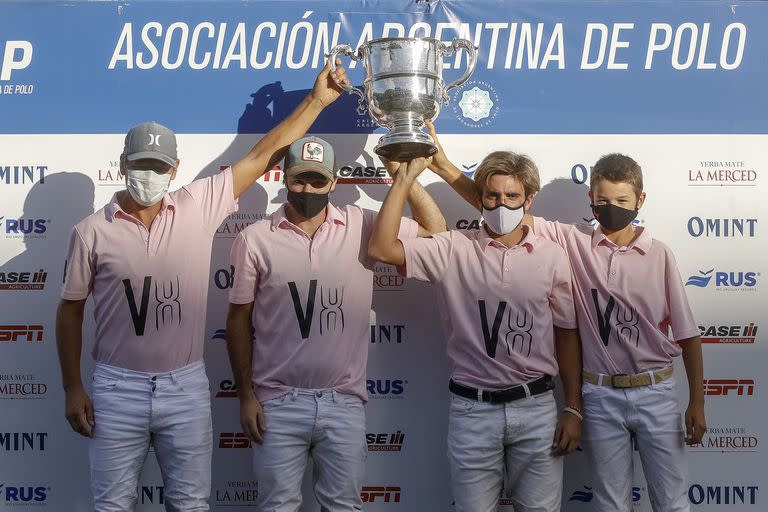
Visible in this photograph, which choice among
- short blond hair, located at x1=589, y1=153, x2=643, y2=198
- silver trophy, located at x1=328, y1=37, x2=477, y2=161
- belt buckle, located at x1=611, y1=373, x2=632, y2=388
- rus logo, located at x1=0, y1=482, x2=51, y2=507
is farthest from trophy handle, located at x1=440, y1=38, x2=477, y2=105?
rus logo, located at x1=0, y1=482, x2=51, y2=507

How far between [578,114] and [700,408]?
162 cm

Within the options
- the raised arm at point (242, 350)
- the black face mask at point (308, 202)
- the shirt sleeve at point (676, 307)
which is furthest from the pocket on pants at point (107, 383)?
the shirt sleeve at point (676, 307)

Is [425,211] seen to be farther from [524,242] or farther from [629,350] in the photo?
[629,350]

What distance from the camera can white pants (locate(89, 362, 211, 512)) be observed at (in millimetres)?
3459

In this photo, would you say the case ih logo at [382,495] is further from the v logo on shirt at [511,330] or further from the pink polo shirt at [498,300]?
the v logo on shirt at [511,330]

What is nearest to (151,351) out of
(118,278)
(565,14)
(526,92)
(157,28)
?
(118,278)

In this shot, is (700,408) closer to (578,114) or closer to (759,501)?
(759,501)

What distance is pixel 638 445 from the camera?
142 inches

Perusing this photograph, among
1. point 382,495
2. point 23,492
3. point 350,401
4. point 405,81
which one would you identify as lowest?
point 23,492

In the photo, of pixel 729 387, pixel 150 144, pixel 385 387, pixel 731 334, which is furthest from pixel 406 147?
pixel 729 387

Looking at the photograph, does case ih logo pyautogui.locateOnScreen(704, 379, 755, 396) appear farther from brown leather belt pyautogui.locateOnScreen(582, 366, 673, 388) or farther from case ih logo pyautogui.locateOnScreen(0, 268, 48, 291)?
case ih logo pyautogui.locateOnScreen(0, 268, 48, 291)

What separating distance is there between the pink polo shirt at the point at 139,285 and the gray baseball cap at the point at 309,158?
56 centimetres

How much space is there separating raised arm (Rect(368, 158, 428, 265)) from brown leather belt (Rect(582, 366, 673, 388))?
105cm

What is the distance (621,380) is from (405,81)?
1.66 m
